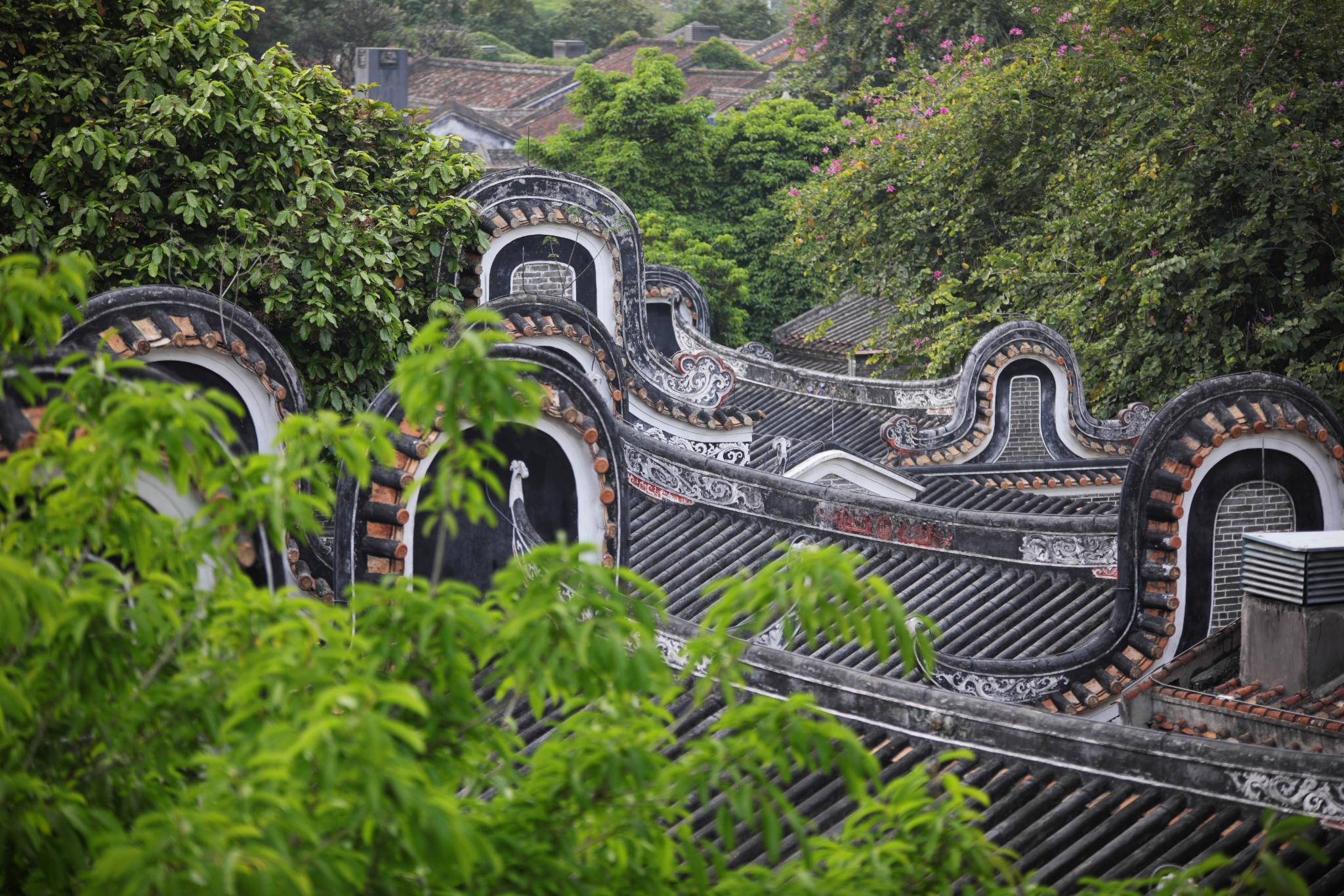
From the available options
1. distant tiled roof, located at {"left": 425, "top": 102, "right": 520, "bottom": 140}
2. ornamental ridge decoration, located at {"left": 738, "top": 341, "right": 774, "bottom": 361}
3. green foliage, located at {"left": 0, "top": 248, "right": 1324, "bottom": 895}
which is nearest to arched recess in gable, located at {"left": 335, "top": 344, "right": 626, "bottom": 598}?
green foliage, located at {"left": 0, "top": 248, "right": 1324, "bottom": 895}

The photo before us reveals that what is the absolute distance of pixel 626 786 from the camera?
323 centimetres

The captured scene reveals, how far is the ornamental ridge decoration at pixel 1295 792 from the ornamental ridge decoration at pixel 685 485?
21.4 feet

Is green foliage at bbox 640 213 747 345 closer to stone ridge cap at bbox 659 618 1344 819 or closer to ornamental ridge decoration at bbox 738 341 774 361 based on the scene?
ornamental ridge decoration at bbox 738 341 774 361

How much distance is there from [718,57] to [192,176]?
A: 50.9 meters

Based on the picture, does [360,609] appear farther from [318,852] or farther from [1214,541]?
[1214,541]

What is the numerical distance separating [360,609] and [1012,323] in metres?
15.4

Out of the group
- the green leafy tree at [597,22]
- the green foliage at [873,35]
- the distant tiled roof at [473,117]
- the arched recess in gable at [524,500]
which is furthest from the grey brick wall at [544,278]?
the green leafy tree at [597,22]

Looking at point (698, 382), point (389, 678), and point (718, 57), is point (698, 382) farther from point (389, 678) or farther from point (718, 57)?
point (718, 57)

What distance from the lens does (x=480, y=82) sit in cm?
5384

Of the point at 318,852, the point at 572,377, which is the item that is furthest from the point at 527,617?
the point at 572,377

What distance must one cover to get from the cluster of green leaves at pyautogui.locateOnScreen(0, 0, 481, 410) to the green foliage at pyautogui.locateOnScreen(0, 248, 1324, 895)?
21.3 feet

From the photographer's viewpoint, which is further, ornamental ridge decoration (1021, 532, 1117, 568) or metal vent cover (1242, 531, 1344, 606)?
ornamental ridge decoration (1021, 532, 1117, 568)

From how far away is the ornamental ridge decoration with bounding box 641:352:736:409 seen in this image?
15992 millimetres

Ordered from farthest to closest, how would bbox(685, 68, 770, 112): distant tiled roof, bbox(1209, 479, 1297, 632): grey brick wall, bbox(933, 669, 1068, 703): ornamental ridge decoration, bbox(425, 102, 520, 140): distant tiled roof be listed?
1. bbox(685, 68, 770, 112): distant tiled roof
2. bbox(425, 102, 520, 140): distant tiled roof
3. bbox(1209, 479, 1297, 632): grey brick wall
4. bbox(933, 669, 1068, 703): ornamental ridge decoration
